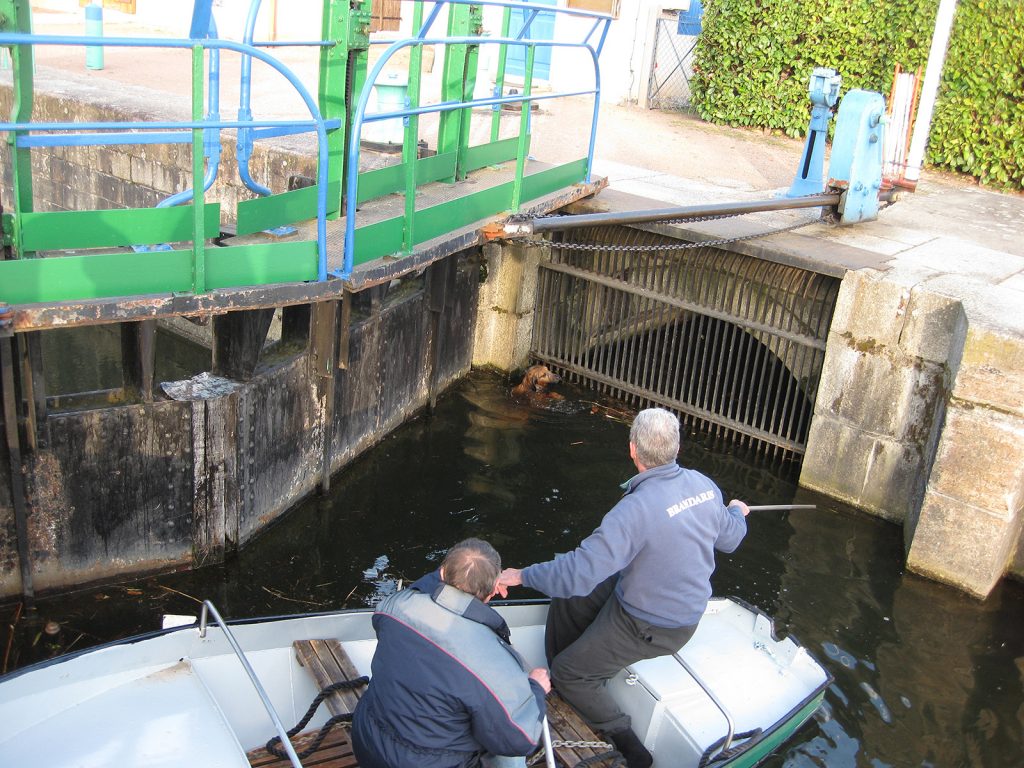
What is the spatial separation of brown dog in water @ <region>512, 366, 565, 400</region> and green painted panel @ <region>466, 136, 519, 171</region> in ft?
6.66

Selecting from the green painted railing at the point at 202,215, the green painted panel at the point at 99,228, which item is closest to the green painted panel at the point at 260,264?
the green painted railing at the point at 202,215

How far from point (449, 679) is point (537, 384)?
6.48 m

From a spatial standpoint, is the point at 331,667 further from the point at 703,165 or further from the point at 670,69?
the point at 670,69

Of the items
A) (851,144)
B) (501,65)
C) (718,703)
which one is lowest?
(718,703)

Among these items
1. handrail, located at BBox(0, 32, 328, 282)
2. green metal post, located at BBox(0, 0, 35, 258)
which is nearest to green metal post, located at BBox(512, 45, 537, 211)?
handrail, located at BBox(0, 32, 328, 282)

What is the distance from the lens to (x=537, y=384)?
9969 millimetres

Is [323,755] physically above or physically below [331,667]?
below

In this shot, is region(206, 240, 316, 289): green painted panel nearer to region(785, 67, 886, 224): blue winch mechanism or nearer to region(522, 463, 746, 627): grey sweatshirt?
region(522, 463, 746, 627): grey sweatshirt

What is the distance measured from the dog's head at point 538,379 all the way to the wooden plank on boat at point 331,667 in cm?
511

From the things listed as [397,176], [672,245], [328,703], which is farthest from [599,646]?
[672,245]

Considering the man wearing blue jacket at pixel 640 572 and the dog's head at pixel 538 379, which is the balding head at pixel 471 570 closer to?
the man wearing blue jacket at pixel 640 572

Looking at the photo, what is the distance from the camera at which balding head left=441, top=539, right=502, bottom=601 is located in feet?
12.2

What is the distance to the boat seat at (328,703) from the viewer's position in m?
4.45

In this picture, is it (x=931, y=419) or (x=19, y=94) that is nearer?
(x=19, y=94)
